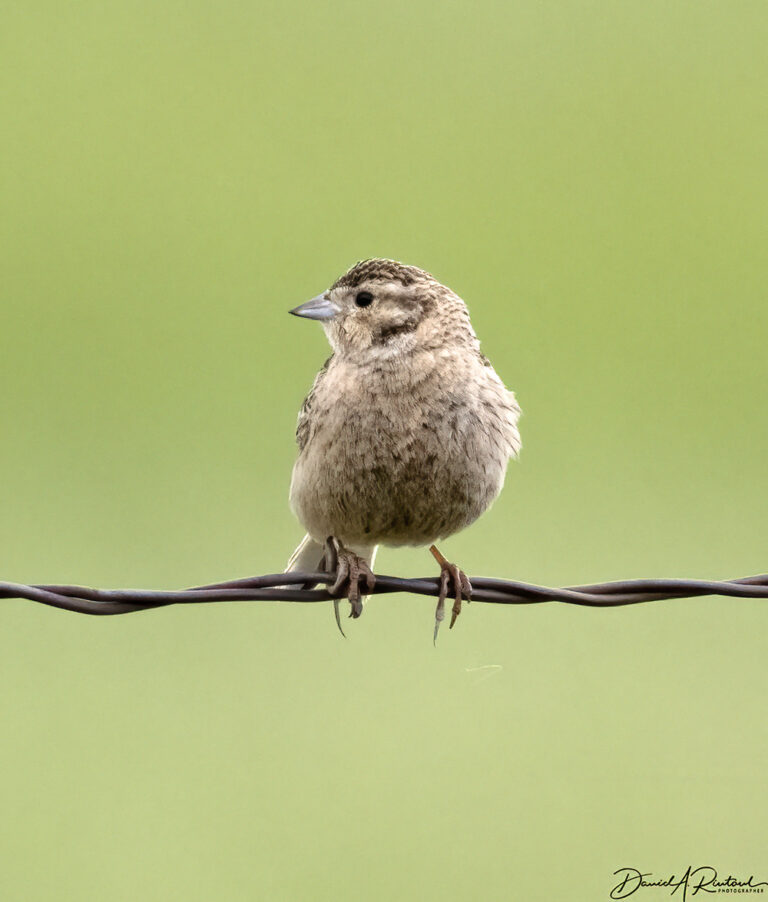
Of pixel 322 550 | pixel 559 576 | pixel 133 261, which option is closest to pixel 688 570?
pixel 559 576

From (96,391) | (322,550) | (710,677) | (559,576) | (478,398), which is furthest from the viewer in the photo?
(96,391)

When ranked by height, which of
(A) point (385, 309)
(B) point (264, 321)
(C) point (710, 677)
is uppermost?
(B) point (264, 321)

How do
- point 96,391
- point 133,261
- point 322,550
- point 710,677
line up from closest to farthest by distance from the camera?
point 322,550, point 710,677, point 96,391, point 133,261

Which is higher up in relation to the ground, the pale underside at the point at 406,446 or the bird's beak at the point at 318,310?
the bird's beak at the point at 318,310

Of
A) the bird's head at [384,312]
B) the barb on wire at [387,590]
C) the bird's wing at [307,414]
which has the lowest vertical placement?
the barb on wire at [387,590]

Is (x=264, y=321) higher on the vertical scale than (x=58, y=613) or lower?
higher

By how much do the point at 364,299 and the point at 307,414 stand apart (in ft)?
1.45

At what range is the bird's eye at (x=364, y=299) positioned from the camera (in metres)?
5.61

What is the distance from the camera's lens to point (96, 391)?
9000 mm

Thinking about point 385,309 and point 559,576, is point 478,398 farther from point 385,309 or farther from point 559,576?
point 559,576

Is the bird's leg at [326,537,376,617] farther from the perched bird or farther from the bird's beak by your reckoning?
the bird's beak

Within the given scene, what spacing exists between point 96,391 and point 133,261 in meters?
1.36

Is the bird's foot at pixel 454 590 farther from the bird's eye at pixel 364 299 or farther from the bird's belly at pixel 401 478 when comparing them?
the bird's eye at pixel 364 299

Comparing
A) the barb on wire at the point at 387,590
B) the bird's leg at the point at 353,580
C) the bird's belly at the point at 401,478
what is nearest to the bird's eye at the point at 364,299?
the bird's belly at the point at 401,478
